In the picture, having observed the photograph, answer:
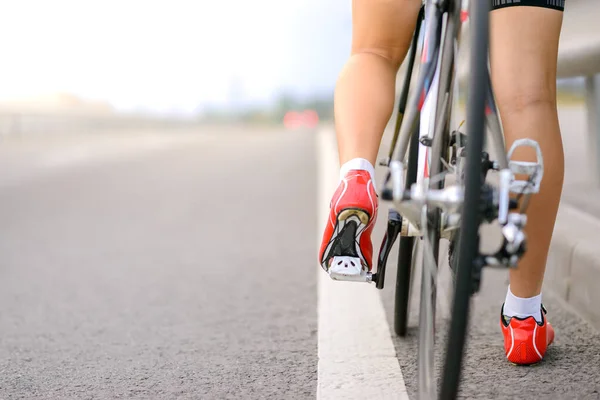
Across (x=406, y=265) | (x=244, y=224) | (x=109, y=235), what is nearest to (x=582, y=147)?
(x=244, y=224)

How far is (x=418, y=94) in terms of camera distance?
2.35 metres

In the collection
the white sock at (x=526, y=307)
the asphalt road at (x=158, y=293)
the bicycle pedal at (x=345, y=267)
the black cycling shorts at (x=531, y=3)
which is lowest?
the asphalt road at (x=158, y=293)

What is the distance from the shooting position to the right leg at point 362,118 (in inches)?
96.3

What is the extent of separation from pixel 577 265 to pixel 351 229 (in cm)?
145

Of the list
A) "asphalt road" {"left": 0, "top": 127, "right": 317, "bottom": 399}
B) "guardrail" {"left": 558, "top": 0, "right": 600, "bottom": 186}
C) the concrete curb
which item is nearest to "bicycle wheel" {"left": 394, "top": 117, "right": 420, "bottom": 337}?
"asphalt road" {"left": 0, "top": 127, "right": 317, "bottom": 399}

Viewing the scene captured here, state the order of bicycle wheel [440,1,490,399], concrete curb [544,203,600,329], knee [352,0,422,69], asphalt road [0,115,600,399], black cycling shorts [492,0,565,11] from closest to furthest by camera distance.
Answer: bicycle wheel [440,1,490,399], black cycling shorts [492,0,565,11], knee [352,0,422,69], asphalt road [0,115,600,399], concrete curb [544,203,600,329]

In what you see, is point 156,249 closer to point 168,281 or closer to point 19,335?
point 168,281

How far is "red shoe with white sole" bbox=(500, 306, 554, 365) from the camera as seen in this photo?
2.76 metres

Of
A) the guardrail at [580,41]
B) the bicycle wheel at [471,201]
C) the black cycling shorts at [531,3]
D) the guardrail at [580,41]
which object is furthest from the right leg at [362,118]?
Answer: the guardrail at [580,41]

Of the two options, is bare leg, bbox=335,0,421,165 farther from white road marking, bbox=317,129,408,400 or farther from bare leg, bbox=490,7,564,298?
white road marking, bbox=317,129,408,400

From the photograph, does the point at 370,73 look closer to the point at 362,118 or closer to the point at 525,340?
Result: the point at 362,118

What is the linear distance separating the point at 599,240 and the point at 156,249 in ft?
8.65

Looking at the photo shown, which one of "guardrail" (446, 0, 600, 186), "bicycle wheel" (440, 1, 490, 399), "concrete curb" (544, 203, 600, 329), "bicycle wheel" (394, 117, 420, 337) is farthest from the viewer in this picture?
"guardrail" (446, 0, 600, 186)

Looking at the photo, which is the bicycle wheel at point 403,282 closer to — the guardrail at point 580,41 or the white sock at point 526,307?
the white sock at point 526,307
